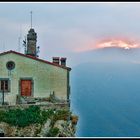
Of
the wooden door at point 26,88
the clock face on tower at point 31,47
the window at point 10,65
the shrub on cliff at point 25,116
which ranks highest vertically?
the clock face on tower at point 31,47

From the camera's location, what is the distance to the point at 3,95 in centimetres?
3316

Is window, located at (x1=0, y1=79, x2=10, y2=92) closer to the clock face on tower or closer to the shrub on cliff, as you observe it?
the shrub on cliff

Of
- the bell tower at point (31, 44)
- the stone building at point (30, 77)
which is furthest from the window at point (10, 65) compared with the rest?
the bell tower at point (31, 44)

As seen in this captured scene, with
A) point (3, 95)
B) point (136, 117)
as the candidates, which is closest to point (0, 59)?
point (3, 95)

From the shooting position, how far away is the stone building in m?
33.2

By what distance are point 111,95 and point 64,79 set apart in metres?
137

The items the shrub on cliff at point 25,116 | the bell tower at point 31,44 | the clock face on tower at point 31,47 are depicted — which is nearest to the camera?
the shrub on cliff at point 25,116

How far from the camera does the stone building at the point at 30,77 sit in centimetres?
3319

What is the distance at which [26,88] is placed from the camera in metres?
33.3

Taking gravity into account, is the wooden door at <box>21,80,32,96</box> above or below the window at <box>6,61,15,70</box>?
below

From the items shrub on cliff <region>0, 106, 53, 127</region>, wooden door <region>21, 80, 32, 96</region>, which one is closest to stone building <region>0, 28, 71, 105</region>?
wooden door <region>21, 80, 32, 96</region>

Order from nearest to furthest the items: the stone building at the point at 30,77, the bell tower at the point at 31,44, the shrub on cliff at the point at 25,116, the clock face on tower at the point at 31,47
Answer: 1. the shrub on cliff at the point at 25,116
2. the stone building at the point at 30,77
3. the bell tower at the point at 31,44
4. the clock face on tower at the point at 31,47

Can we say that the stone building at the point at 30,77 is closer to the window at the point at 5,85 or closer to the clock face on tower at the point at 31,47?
the window at the point at 5,85

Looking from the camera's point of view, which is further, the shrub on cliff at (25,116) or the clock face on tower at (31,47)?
the clock face on tower at (31,47)
